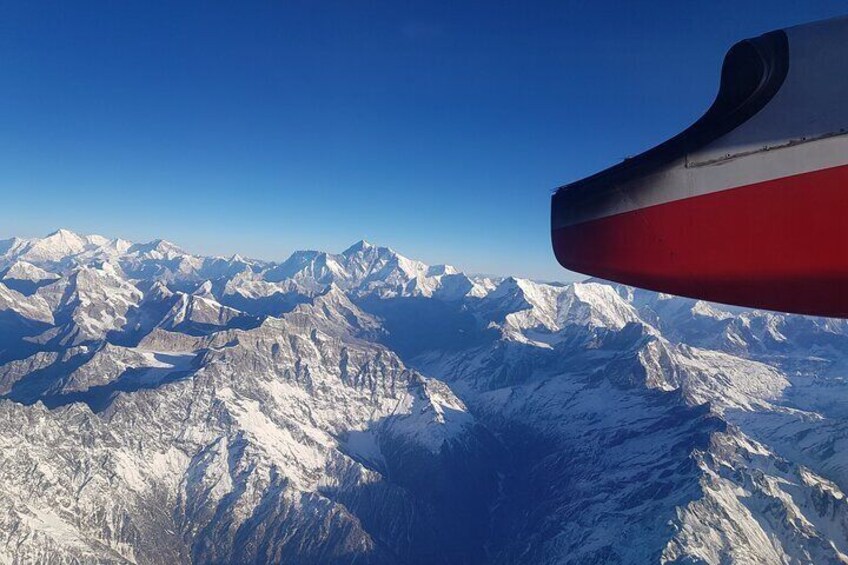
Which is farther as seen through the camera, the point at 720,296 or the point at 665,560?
the point at 665,560

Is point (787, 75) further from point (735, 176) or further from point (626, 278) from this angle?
point (626, 278)

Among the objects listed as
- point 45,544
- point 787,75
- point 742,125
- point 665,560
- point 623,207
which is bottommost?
point 665,560

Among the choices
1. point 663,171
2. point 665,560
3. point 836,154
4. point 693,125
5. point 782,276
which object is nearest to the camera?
point 836,154

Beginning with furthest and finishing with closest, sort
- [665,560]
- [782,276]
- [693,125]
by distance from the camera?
1. [665,560]
2. [693,125]
3. [782,276]

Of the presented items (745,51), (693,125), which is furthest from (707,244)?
(745,51)

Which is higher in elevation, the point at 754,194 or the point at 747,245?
the point at 754,194
